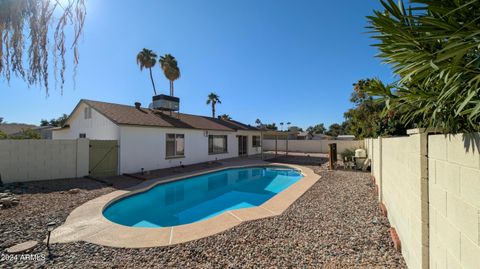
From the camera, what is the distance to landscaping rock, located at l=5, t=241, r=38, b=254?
3741 mm

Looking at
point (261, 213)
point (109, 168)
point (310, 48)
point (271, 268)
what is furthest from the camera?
point (310, 48)

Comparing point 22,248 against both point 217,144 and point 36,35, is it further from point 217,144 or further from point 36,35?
point 217,144

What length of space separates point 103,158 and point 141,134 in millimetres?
2342

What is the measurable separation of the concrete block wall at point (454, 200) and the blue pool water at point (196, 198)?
20.2 ft

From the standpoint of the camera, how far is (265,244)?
12.9 ft

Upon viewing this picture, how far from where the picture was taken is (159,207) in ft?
26.4

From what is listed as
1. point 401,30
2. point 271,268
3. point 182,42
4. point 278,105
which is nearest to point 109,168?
point 182,42

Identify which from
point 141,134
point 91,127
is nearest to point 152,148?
point 141,134

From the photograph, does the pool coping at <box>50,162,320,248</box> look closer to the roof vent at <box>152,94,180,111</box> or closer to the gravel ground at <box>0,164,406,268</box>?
the gravel ground at <box>0,164,406,268</box>

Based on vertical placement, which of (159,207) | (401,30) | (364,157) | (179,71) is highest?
(179,71)

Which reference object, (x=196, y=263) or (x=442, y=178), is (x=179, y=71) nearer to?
(x=196, y=263)

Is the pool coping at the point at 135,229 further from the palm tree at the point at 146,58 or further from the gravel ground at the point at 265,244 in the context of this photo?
the palm tree at the point at 146,58

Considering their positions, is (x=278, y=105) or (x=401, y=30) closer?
(x=401, y=30)

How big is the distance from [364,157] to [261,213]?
30.4 ft
